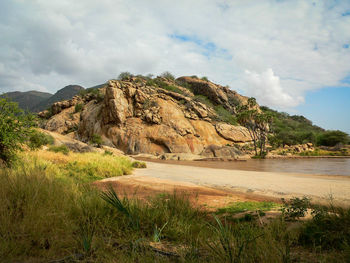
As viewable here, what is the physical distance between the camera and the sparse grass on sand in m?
2.97

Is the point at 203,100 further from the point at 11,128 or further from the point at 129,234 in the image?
the point at 129,234

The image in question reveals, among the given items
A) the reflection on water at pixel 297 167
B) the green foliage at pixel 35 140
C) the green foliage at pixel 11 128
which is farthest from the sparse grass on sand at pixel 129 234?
the reflection on water at pixel 297 167

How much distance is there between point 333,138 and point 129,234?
217 feet

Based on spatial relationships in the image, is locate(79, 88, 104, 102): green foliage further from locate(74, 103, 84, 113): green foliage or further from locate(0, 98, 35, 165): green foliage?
locate(0, 98, 35, 165): green foliage

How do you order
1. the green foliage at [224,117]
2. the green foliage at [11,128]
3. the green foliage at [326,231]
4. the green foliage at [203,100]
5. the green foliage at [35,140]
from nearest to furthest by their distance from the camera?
the green foliage at [326,231]
the green foliage at [11,128]
the green foliage at [35,140]
the green foliage at [224,117]
the green foliage at [203,100]

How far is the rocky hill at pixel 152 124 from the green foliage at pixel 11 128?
106ft

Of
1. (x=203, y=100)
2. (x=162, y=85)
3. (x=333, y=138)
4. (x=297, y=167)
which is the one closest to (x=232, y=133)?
(x=203, y=100)

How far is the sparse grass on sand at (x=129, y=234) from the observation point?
297 cm

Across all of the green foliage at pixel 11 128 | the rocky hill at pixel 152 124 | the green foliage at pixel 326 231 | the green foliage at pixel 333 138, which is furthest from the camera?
the green foliage at pixel 333 138

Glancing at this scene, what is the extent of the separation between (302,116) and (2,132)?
136m

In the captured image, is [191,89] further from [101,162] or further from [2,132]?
[2,132]

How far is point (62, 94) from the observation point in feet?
448

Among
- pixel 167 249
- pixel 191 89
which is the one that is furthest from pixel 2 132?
pixel 191 89

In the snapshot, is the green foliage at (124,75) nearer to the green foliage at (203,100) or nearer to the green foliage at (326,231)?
the green foliage at (203,100)
